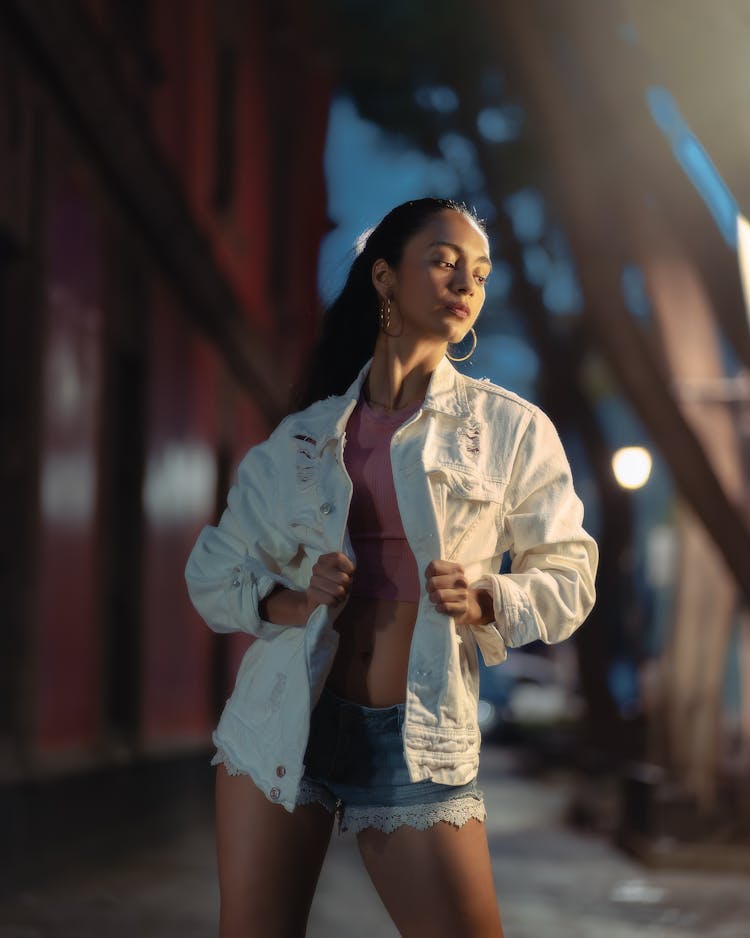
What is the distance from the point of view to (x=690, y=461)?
984 centimetres

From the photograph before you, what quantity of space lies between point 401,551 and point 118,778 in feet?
26.5

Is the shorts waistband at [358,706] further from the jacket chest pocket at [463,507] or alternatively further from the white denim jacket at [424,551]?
the jacket chest pocket at [463,507]

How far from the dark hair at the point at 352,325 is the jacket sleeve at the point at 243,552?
238 millimetres

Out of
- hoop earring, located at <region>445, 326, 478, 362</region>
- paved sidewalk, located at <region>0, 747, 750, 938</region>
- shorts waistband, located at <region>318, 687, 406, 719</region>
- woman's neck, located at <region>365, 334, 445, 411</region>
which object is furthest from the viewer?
paved sidewalk, located at <region>0, 747, 750, 938</region>

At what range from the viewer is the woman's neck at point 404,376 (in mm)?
3357

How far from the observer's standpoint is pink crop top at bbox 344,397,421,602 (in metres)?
3.13

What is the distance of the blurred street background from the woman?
536 mm

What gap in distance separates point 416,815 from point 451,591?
434 mm

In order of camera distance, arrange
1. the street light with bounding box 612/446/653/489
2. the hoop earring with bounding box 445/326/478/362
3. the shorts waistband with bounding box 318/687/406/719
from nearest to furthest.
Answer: the shorts waistband with bounding box 318/687/406/719
the hoop earring with bounding box 445/326/478/362
the street light with bounding box 612/446/653/489

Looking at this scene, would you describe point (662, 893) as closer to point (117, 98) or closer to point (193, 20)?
point (117, 98)

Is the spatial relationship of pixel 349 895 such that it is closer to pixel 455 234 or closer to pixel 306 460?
pixel 306 460

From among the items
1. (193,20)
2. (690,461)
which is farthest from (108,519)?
(193,20)

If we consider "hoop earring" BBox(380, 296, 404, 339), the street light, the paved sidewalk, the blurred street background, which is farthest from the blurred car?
"hoop earring" BBox(380, 296, 404, 339)

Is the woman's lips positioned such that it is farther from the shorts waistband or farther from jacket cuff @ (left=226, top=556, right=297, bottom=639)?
the shorts waistband
